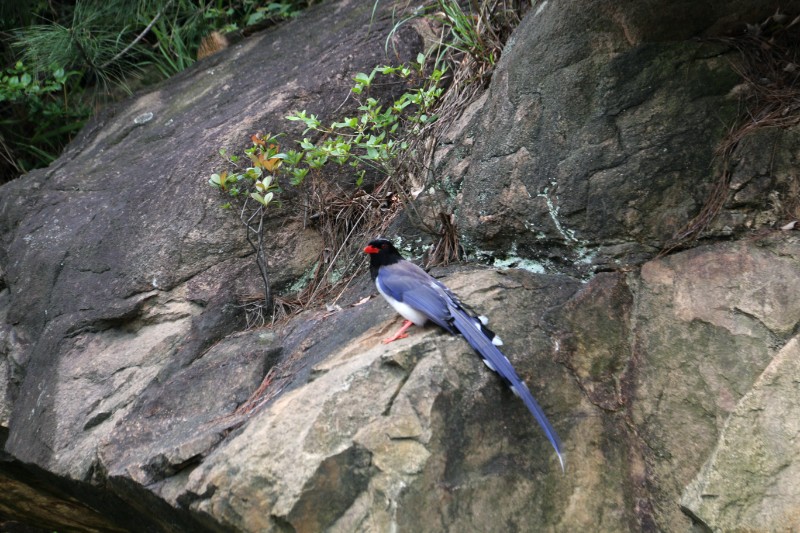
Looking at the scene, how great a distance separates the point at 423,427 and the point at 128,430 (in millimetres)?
1690

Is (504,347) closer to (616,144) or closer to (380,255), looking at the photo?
(380,255)

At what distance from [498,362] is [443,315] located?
33 centimetres

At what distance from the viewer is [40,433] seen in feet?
14.4

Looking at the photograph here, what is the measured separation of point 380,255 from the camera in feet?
13.0

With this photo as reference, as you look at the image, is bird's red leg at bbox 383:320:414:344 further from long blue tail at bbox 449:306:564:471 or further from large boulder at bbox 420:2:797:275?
large boulder at bbox 420:2:797:275

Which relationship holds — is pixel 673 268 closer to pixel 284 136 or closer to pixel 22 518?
pixel 284 136

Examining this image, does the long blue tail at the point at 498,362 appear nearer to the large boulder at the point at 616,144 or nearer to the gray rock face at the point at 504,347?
the gray rock face at the point at 504,347

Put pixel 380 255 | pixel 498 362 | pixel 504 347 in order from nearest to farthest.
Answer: pixel 498 362 < pixel 504 347 < pixel 380 255

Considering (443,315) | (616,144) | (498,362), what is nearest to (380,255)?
(443,315)

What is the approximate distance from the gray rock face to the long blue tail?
2.6 inches

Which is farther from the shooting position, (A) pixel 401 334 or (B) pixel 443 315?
(A) pixel 401 334

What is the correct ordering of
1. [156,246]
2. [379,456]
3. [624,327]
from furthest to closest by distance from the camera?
[156,246] < [624,327] < [379,456]

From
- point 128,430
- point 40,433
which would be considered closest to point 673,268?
point 128,430

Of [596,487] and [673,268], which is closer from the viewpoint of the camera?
[596,487]
